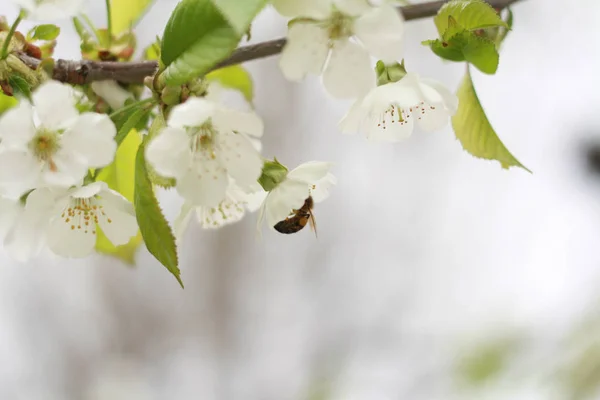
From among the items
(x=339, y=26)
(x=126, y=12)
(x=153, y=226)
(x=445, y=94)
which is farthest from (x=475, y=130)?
(x=126, y=12)

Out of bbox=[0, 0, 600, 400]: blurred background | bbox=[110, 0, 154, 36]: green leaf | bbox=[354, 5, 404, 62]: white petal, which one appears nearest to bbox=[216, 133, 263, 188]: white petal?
bbox=[354, 5, 404, 62]: white petal

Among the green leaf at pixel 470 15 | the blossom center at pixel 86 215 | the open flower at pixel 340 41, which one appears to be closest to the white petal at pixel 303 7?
the open flower at pixel 340 41

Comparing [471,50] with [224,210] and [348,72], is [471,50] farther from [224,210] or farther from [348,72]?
[224,210]

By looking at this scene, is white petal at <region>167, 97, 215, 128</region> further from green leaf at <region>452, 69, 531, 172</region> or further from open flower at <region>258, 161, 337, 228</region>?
green leaf at <region>452, 69, 531, 172</region>

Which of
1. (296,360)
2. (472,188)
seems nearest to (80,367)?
(296,360)

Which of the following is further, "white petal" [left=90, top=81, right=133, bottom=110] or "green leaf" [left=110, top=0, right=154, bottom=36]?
"green leaf" [left=110, top=0, right=154, bottom=36]
